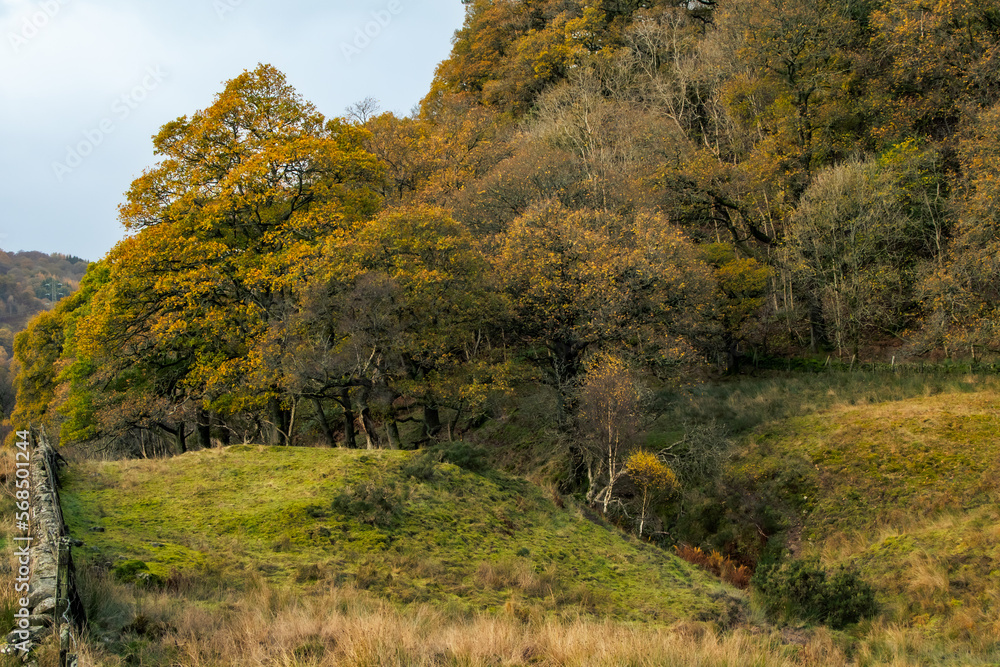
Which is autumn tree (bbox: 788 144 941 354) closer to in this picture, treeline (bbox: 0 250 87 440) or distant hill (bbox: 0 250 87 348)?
treeline (bbox: 0 250 87 440)

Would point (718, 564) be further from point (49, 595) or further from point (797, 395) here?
point (49, 595)

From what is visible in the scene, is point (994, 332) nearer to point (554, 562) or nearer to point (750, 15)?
point (554, 562)

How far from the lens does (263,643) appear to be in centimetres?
596

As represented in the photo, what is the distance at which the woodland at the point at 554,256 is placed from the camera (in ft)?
70.8

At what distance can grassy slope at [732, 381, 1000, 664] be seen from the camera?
13.0m

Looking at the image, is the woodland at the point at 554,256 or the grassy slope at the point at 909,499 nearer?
the grassy slope at the point at 909,499

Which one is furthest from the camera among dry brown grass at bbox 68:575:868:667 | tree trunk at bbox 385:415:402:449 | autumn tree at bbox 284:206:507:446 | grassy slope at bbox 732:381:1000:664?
tree trunk at bbox 385:415:402:449

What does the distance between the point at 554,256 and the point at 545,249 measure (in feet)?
2.07

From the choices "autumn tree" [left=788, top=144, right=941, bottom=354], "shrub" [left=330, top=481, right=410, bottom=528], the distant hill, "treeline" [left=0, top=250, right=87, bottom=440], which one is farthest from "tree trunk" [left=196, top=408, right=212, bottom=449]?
the distant hill

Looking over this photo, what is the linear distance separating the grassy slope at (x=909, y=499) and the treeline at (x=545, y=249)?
4.67 metres

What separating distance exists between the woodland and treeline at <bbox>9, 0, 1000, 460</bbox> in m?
0.13

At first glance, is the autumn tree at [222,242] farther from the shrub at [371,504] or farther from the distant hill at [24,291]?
the distant hill at [24,291]

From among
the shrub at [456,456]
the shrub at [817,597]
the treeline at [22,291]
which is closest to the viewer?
the shrub at [817,597]

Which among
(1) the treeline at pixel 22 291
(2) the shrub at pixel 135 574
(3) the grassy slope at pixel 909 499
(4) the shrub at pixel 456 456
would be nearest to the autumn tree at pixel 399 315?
(4) the shrub at pixel 456 456
